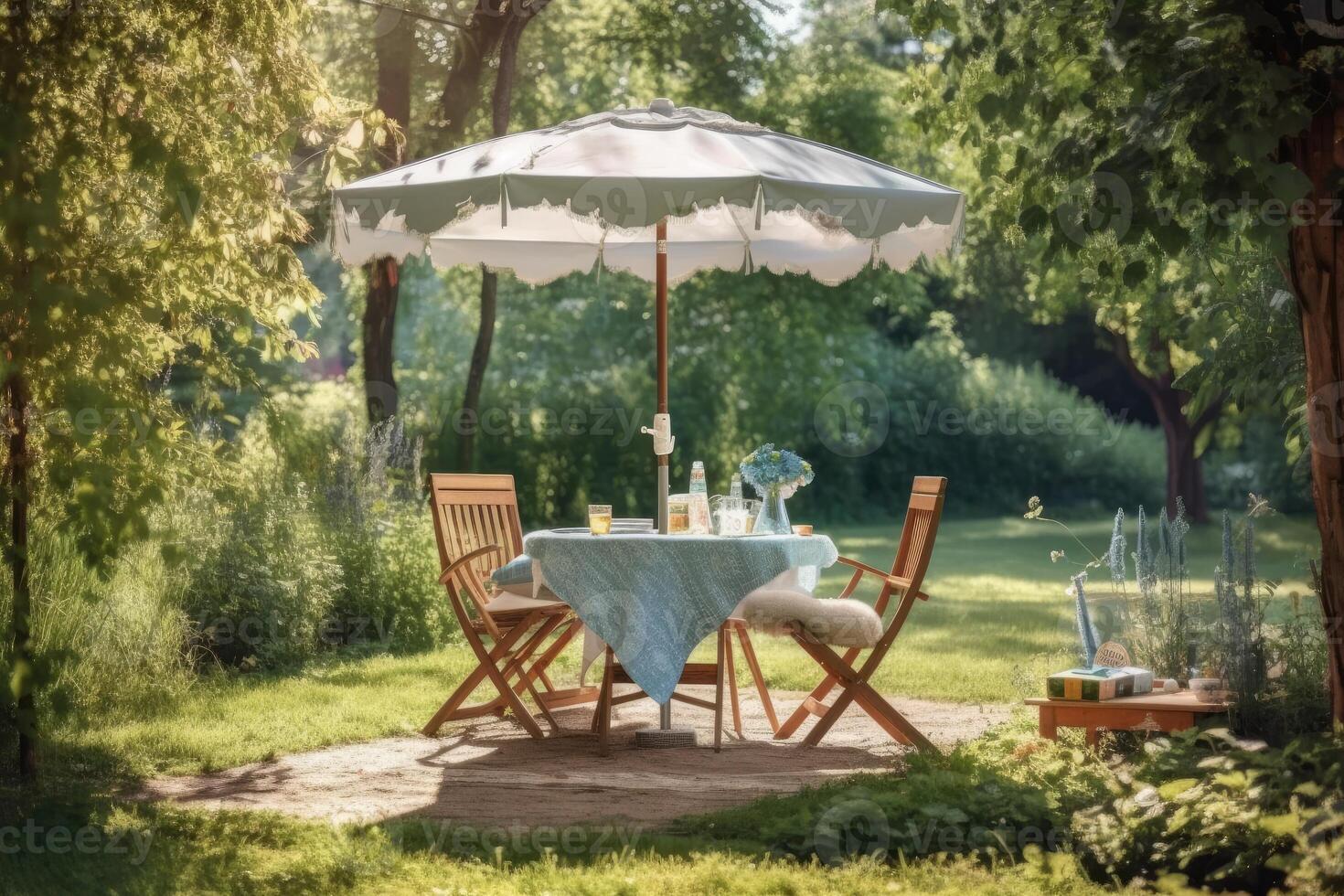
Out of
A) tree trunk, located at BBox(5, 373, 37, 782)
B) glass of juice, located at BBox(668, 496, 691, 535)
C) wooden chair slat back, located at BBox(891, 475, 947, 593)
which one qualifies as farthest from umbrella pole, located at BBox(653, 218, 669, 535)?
tree trunk, located at BBox(5, 373, 37, 782)

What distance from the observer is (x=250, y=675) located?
8.38m

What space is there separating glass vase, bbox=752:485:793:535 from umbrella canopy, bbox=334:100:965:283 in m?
1.20

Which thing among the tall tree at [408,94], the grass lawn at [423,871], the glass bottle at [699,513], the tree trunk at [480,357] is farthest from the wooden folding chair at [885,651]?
the tree trunk at [480,357]

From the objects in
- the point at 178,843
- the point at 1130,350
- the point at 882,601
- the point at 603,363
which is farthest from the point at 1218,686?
the point at 603,363

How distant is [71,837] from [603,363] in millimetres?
26477

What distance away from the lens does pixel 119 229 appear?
6.54m

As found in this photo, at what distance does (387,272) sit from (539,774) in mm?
7993

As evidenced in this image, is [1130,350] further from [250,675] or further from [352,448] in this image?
[250,675]

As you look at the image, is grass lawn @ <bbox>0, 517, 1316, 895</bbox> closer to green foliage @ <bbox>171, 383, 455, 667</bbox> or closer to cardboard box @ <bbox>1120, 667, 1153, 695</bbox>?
green foliage @ <bbox>171, 383, 455, 667</bbox>

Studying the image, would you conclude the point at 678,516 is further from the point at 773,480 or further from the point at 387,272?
the point at 387,272

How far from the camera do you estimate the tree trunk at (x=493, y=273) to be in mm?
12648

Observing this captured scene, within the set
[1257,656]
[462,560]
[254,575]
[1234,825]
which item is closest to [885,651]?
[1257,656]

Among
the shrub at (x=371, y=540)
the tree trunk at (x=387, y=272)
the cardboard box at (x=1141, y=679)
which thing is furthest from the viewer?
the tree trunk at (x=387, y=272)

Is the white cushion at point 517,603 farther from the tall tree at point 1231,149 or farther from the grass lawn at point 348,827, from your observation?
the tall tree at point 1231,149
